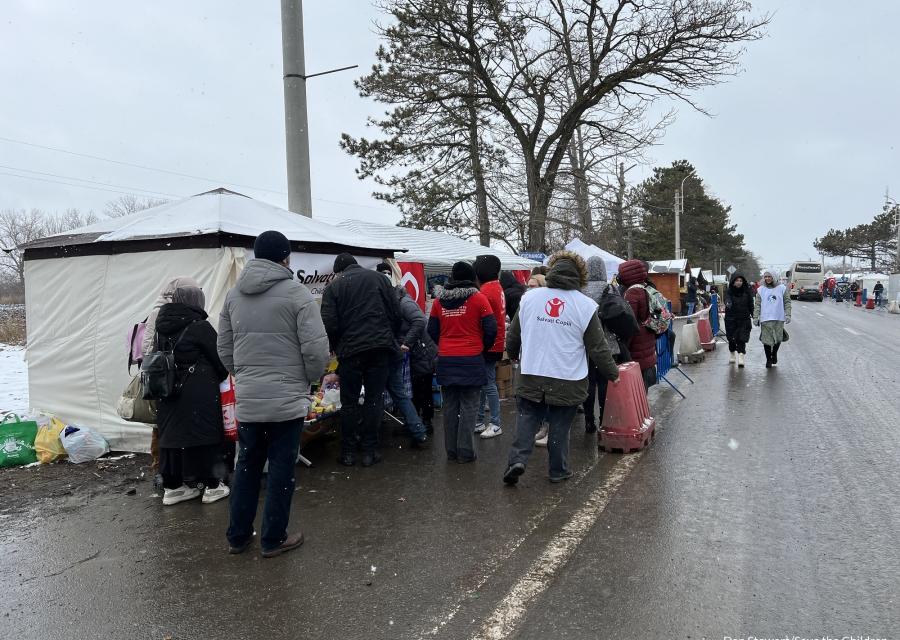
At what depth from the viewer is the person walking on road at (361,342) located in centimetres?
561

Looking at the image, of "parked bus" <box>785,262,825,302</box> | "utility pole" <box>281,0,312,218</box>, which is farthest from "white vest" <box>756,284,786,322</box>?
"parked bus" <box>785,262,825,302</box>

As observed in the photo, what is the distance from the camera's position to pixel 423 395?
7.24 meters

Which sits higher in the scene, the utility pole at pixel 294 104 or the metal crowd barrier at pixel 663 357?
the utility pole at pixel 294 104

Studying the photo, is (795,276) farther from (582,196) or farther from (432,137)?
(432,137)

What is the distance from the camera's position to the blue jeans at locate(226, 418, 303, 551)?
3.83 meters

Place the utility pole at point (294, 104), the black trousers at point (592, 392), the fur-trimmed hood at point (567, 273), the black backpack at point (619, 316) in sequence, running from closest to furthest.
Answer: the fur-trimmed hood at point (567, 273)
the black backpack at point (619, 316)
the black trousers at point (592, 392)
the utility pole at point (294, 104)

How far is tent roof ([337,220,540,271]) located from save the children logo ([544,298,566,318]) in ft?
14.8

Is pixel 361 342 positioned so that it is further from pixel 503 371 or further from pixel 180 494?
pixel 503 371

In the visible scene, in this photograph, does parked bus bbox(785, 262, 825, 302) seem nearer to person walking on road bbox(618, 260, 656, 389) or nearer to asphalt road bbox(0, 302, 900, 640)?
asphalt road bbox(0, 302, 900, 640)

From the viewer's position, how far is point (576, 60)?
759 inches

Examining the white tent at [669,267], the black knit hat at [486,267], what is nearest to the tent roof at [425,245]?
the black knit hat at [486,267]

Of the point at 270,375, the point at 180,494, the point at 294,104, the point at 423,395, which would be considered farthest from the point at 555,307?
the point at 294,104

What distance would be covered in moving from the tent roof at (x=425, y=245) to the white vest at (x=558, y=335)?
4.48 m

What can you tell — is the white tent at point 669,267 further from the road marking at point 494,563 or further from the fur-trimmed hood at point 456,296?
the road marking at point 494,563
